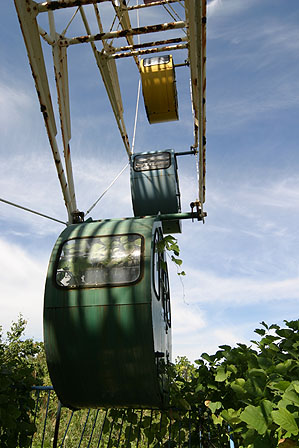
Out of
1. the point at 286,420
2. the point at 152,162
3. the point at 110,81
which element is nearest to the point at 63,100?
the point at 110,81

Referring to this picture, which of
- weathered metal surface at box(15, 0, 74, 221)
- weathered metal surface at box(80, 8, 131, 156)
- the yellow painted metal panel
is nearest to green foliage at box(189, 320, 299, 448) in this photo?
weathered metal surface at box(15, 0, 74, 221)

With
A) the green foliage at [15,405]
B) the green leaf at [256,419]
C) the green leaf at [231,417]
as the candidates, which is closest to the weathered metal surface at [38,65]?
the green foliage at [15,405]

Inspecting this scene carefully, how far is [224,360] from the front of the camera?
3.86 meters

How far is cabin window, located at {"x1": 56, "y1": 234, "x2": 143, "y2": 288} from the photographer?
3715 mm

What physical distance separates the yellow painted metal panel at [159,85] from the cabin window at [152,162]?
125cm

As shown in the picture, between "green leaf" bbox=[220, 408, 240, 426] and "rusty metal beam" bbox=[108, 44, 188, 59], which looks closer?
"green leaf" bbox=[220, 408, 240, 426]

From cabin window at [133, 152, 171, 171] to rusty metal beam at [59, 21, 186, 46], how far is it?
3.84m

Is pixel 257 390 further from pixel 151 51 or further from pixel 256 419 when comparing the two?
pixel 151 51

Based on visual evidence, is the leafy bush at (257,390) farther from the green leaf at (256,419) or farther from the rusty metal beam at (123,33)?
→ the rusty metal beam at (123,33)

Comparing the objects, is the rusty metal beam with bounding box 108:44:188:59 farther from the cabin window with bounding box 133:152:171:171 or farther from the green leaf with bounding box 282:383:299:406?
the green leaf with bounding box 282:383:299:406

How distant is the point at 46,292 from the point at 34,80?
2.38 metres

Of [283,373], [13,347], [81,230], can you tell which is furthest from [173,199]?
[13,347]

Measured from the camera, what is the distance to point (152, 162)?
8.77m

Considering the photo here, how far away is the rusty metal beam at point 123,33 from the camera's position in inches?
182
